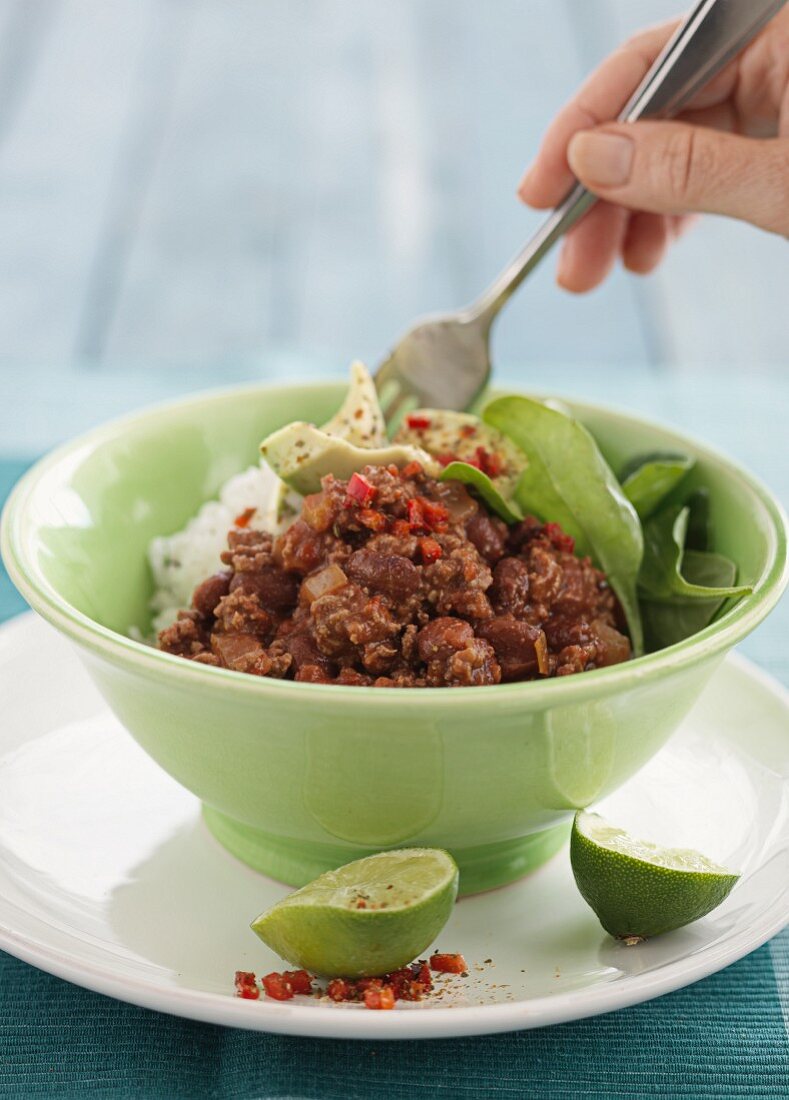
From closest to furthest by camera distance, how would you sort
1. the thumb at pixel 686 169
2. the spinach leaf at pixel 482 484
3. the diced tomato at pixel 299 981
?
the diced tomato at pixel 299 981 < the spinach leaf at pixel 482 484 < the thumb at pixel 686 169

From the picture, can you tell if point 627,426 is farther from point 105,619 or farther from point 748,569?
point 105,619

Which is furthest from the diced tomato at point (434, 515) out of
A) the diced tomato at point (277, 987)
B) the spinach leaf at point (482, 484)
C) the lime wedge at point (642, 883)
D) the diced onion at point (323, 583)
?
the diced tomato at point (277, 987)

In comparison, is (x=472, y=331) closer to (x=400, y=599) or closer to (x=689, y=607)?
(x=689, y=607)

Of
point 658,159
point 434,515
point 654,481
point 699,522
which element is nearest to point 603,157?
point 658,159

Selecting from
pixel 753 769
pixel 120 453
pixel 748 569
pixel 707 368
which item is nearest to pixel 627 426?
pixel 748 569

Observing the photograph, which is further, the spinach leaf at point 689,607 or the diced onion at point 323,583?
the spinach leaf at point 689,607

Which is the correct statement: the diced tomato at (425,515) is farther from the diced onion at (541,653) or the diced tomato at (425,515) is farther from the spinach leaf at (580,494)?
the spinach leaf at (580,494)

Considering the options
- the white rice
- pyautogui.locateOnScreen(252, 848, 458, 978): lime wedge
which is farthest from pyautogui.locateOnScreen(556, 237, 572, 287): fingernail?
pyautogui.locateOnScreen(252, 848, 458, 978): lime wedge
